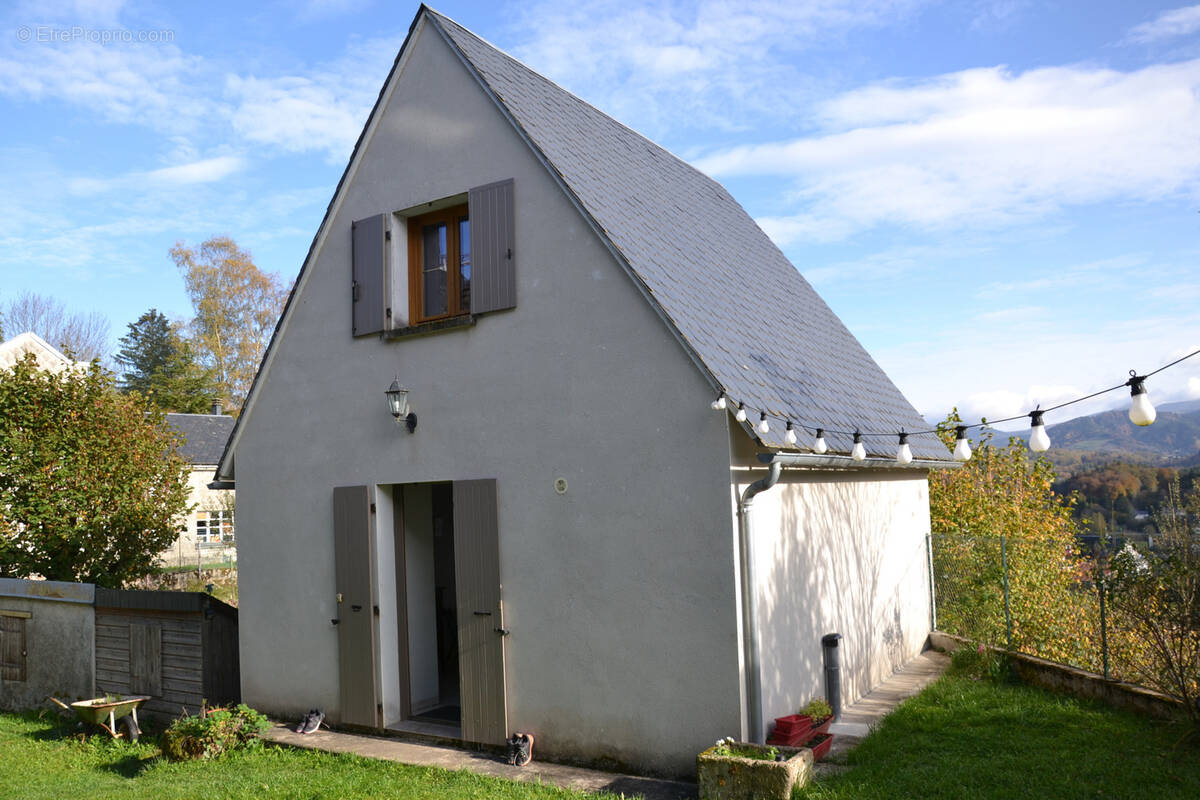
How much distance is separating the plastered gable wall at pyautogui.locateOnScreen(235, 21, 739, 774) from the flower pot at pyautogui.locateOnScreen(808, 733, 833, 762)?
90cm

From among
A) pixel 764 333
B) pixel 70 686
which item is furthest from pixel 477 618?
pixel 70 686

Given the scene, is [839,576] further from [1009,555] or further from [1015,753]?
[1009,555]

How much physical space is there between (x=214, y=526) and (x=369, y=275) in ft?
89.5

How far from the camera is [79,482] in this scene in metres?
13.1

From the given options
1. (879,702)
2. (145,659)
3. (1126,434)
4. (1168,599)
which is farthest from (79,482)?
(1126,434)

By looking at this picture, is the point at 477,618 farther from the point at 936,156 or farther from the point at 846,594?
the point at 936,156

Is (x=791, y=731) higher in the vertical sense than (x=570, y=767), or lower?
higher

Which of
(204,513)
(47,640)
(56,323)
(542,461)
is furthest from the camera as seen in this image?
(56,323)

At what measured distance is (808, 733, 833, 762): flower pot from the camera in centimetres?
718

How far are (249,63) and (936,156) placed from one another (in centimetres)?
766

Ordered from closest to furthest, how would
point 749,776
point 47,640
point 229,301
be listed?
point 749,776 < point 47,640 < point 229,301

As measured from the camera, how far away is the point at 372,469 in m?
9.37

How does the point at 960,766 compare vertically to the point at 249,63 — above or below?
below

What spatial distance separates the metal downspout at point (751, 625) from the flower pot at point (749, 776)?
1.70ft
